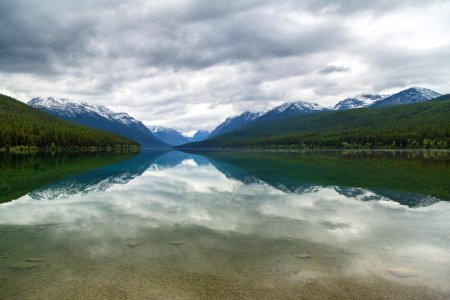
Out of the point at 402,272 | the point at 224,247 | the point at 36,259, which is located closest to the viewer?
the point at 402,272

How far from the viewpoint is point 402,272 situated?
1526 centimetres

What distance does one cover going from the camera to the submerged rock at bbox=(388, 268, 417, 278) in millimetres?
14883

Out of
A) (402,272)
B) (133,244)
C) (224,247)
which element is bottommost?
(402,272)

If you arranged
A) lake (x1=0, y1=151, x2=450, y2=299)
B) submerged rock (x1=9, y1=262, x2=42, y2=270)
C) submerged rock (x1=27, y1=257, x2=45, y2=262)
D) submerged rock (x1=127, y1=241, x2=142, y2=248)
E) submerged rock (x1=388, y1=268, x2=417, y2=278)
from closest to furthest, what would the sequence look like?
lake (x1=0, y1=151, x2=450, y2=299)
submerged rock (x1=388, y1=268, x2=417, y2=278)
submerged rock (x1=9, y1=262, x2=42, y2=270)
submerged rock (x1=27, y1=257, x2=45, y2=262)
submerged rock (x1=127, y1=241, x2=142, y2=248)

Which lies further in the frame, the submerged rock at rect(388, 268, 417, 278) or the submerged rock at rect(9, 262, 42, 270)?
the submerged rock at rect(9, 262, 42, 270)

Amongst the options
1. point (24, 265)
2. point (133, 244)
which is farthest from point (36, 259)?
point (133, 244)

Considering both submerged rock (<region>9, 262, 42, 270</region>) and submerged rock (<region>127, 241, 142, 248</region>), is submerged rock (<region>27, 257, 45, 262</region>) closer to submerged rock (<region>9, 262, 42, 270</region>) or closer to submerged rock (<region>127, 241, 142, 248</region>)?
submerged rock (<region>9, 262, 42, 270</region>)

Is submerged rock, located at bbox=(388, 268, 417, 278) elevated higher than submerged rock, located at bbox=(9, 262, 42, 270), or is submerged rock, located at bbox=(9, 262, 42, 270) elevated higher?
submerged rock, located at bbox=(9, 262, 42, 270)

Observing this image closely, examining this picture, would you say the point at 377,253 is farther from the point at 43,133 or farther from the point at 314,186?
the point at 43,133

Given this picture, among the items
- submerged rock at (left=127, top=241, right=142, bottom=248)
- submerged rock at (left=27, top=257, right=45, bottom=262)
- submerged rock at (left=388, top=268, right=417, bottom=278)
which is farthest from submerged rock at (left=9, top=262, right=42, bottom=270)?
submerged rock at (left=388, top=268, right=417, bottom=278)

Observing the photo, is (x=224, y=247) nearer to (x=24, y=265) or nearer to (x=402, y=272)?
(x=402, y=272)

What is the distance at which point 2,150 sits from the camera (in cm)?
15900

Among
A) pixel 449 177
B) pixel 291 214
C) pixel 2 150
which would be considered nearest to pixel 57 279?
pixel 291 214

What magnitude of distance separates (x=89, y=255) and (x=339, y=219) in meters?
19.2
